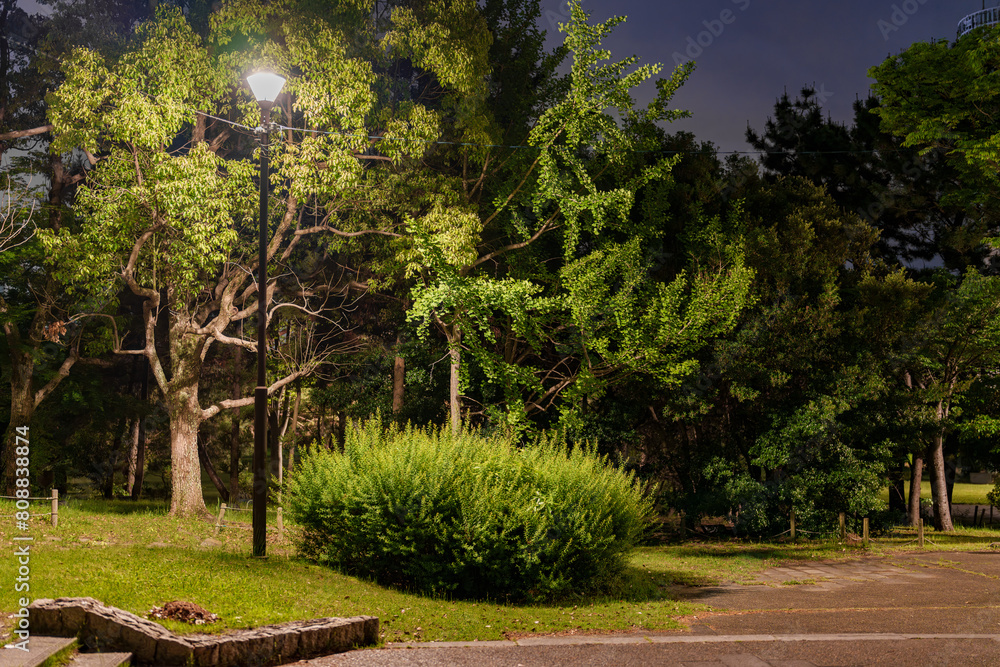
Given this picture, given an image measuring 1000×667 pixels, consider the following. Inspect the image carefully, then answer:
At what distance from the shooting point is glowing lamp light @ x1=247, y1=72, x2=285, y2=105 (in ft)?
42.0

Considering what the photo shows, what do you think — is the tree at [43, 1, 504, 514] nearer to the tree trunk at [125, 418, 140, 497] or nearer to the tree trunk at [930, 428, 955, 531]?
the tree trunk at [125, 418, 140, 497]

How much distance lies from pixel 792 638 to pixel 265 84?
11208 millimetres

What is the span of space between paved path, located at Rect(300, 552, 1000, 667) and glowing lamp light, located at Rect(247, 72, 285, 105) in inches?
360

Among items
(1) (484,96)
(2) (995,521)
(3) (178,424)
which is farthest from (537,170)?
(2) (995,521)

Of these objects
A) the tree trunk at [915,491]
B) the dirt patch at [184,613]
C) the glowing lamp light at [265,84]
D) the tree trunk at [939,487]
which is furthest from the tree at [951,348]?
the dirt patch at [184,613]

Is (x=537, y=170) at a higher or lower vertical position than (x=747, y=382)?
higher

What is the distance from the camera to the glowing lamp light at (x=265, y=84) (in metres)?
12.8

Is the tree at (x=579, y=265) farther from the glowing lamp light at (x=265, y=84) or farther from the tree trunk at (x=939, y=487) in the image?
the tree trunk at (x=939, y=487)

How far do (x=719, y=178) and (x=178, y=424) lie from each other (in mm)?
18936

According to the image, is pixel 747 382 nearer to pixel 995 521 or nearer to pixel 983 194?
pixel 983 194

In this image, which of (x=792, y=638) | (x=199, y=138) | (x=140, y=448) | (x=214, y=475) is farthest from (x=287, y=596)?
(x=140, y=448)

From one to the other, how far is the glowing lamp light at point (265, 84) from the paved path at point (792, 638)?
9.14 m

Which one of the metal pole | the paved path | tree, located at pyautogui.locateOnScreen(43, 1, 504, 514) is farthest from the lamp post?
tree, located at pyautogui.locateOnScreen(43, 1, 504, 514)

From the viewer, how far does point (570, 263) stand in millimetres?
23203
